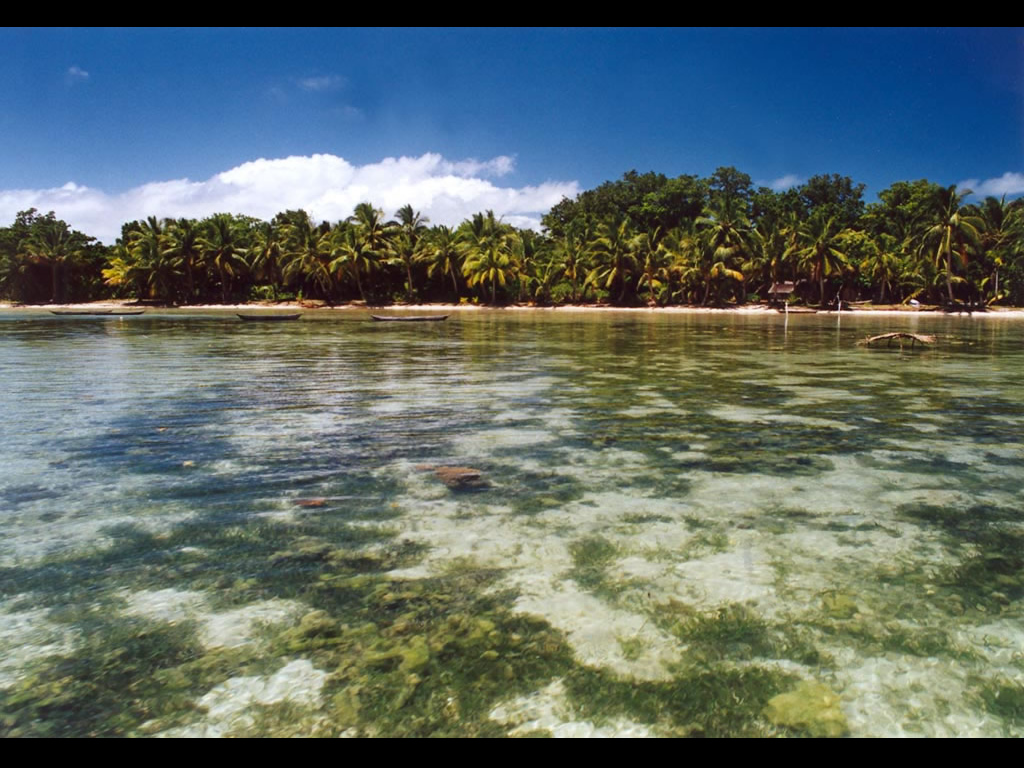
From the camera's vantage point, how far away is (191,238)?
2648 inches

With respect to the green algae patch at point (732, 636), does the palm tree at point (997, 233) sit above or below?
above

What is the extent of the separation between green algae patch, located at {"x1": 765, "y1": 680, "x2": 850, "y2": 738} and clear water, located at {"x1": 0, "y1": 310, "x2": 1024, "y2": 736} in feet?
0.16

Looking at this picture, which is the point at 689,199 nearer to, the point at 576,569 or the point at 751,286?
the point at 751,286

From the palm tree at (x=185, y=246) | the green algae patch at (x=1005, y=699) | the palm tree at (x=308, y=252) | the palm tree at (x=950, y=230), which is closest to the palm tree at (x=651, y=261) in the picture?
the palm tree at (x=950, y=230)

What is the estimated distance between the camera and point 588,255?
203ft

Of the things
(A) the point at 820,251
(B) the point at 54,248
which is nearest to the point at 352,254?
(B) the point at 54,248

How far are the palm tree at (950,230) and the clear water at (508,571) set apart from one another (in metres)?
49.6

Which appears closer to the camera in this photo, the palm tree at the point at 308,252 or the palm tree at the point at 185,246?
the palm tree at the point at 308,252

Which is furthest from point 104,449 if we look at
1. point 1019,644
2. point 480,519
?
point 1019,644

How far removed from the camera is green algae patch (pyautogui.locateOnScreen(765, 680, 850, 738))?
2654 millimetres

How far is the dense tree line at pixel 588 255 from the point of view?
5544 centimetres

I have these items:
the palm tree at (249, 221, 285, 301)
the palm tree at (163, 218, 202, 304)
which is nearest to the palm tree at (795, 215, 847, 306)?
the palm tree at (249, 221, 285, 301)

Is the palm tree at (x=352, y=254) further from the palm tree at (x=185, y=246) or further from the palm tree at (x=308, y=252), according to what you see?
the palm tree at (x=185, y=246)

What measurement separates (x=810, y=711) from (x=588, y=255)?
199ft
